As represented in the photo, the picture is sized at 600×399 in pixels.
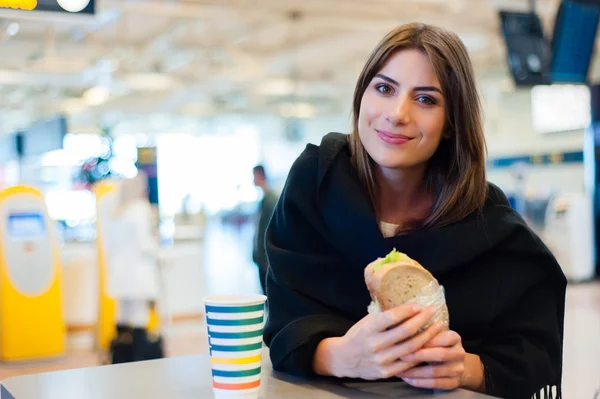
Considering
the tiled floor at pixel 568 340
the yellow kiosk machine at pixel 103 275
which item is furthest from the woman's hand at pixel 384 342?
the yellow kiosk machine at pixel 103 275

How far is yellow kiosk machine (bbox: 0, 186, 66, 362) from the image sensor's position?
6.45 m

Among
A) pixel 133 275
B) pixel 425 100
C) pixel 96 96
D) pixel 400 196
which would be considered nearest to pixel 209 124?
pixel 96 96

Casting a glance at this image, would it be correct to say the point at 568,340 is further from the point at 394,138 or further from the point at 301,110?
the point at 301,110

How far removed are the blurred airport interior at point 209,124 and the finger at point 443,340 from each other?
617 millimetres

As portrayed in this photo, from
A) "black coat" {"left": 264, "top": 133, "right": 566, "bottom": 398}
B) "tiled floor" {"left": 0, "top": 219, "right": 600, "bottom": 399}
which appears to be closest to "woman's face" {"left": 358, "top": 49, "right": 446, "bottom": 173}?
"black coat" {"left": 264, "top": 133, "right": 566, "bottom": 398}

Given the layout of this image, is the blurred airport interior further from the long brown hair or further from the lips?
the lips

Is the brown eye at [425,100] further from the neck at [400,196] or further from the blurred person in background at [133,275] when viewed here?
the blurred person in background at [133,275]

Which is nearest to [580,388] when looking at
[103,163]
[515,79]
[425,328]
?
[515,79]

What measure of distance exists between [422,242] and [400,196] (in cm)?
20

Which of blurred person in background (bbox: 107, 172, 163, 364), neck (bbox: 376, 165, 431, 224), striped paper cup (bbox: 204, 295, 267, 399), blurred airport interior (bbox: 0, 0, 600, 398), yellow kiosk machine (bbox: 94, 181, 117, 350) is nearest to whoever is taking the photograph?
striped paper cup (bbox: 204, 295, 267, 399)

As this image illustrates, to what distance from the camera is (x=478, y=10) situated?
36.4 feet

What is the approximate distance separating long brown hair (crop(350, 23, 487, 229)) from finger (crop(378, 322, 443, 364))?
32 cm

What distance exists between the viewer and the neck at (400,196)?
1.54 meters

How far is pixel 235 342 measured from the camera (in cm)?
112
